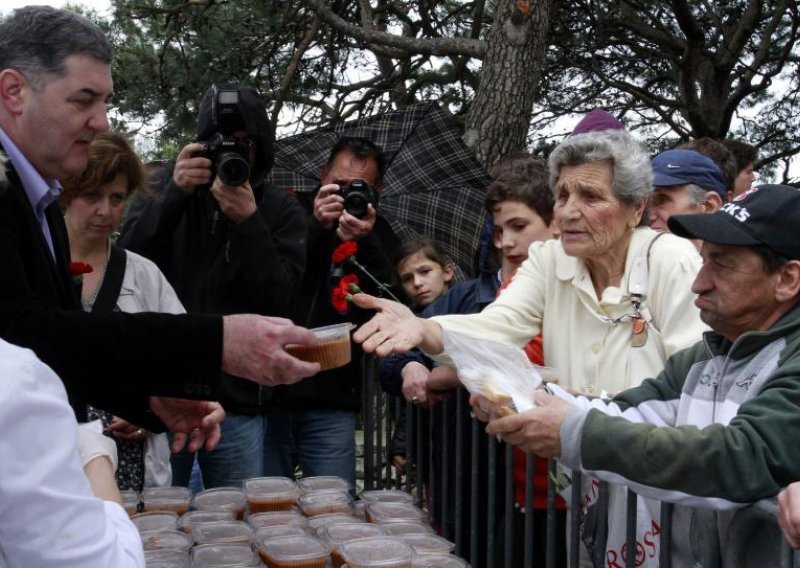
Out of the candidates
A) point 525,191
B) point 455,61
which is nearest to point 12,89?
point 525,191

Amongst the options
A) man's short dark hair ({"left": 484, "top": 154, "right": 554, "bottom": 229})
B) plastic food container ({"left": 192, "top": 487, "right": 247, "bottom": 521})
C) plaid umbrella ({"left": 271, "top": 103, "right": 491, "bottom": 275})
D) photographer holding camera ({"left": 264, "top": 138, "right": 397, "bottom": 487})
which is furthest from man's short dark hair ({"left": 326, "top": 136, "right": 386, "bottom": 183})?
plastic food container ({"left": 192, "top": 487, "right": 247, "bottom": 521})

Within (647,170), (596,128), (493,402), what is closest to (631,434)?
(493,402)

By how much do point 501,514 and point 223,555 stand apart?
1.18m

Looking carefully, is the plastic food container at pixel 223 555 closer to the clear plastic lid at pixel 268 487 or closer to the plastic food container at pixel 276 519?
the plastic food container at pixel 276 519

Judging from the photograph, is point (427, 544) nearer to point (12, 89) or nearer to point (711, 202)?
point (12, 89)

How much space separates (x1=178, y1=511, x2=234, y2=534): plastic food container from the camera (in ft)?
7.37

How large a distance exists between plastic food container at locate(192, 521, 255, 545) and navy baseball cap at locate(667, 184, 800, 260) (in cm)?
124

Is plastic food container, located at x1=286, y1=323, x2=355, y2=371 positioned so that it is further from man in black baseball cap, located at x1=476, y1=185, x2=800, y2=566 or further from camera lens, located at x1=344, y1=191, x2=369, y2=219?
camera lens, located at x1=344, y1=191, x2=369, y2=219

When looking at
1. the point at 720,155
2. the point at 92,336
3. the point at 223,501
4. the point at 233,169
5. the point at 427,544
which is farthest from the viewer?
the point at 720,155

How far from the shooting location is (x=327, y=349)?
2.20 m

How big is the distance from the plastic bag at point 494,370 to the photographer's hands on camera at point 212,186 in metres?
1.20

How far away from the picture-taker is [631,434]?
6.21ft

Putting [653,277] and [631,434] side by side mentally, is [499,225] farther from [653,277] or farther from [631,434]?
[631,434]

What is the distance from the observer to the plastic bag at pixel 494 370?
2.10m
